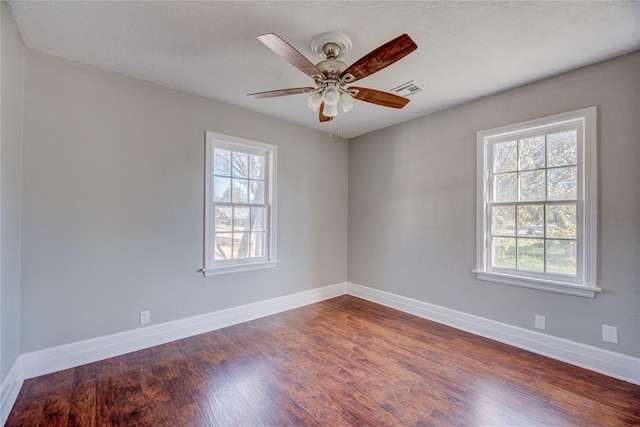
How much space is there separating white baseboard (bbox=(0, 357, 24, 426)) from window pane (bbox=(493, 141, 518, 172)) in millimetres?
4350

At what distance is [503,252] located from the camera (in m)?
2.97

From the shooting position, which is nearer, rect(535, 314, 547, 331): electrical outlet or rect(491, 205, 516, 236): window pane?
rect(535, 314, 547, 331): electrical outlet

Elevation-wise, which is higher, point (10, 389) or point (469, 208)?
point (469, 208)

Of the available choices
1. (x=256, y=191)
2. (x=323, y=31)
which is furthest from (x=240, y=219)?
(x=323, y=31)

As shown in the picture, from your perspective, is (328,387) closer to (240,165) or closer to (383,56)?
(383,56)

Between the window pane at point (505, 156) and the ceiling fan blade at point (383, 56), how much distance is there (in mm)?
1922

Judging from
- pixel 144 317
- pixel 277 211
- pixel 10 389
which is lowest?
pixel 10 389

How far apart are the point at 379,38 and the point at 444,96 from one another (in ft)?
4.38

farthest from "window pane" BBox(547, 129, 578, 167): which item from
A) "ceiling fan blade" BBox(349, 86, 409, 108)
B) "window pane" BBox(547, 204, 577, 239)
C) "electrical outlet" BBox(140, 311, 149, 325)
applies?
"electrical outlet" BBox(140, 311, 149, 325)

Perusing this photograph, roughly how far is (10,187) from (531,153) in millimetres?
4286

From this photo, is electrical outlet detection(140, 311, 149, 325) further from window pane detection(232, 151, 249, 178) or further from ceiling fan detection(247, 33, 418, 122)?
ceiling fan detection(247, 33, 418, 122)

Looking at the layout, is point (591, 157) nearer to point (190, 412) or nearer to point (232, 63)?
point (232, 63)

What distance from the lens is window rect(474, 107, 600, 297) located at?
242 cm

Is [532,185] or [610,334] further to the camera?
[532,185]
